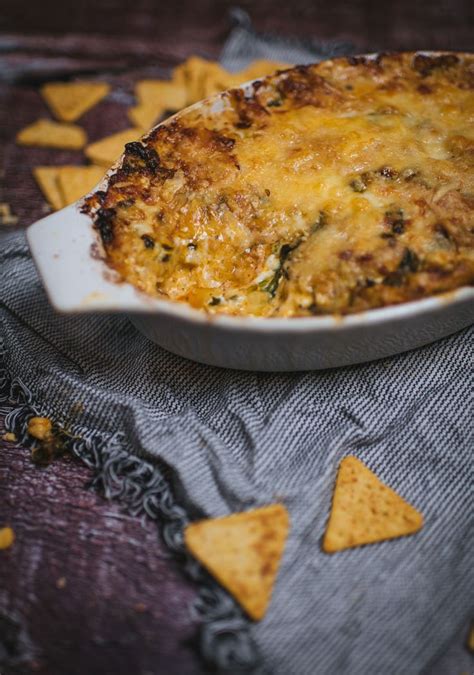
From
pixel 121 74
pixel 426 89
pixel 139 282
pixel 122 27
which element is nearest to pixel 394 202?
pixel 426 89

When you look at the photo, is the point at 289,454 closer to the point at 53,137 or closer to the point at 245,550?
the point at 245,550

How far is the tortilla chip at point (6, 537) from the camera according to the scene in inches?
67.4

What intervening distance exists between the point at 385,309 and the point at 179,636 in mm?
902

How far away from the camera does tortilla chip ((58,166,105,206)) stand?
260 cm

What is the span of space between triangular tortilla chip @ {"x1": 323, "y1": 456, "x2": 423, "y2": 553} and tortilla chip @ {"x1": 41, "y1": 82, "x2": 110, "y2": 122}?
6.92 ft

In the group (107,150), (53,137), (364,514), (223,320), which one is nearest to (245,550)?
(364,514)

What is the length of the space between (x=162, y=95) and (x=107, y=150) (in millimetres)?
494

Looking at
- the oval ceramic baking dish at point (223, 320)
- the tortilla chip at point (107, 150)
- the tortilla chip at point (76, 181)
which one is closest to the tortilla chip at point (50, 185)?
the tortilla chip at point (76, 181)

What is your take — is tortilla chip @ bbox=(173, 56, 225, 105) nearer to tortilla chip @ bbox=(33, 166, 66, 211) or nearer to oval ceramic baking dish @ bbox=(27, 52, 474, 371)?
tortilla chip @ bbox=(33, 166, 66, 211)

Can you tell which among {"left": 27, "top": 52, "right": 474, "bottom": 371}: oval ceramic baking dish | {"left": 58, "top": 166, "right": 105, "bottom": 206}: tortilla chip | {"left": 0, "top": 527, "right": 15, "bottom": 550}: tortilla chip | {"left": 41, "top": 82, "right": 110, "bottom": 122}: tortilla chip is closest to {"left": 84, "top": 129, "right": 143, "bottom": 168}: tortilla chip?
{"left": 58, "top": 166, "right": 105, "bottom": 206}: tortilla chip

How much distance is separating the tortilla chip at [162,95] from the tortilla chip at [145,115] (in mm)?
22

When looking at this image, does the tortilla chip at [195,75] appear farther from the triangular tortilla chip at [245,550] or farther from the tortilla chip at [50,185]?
the triangular tortilla chip at [245,550]

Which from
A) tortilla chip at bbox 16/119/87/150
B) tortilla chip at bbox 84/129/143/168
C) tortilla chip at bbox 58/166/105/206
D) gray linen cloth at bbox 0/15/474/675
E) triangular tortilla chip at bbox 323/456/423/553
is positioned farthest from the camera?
tortilla chip at bbox 16/119/87/150

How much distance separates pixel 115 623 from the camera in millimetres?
1573
